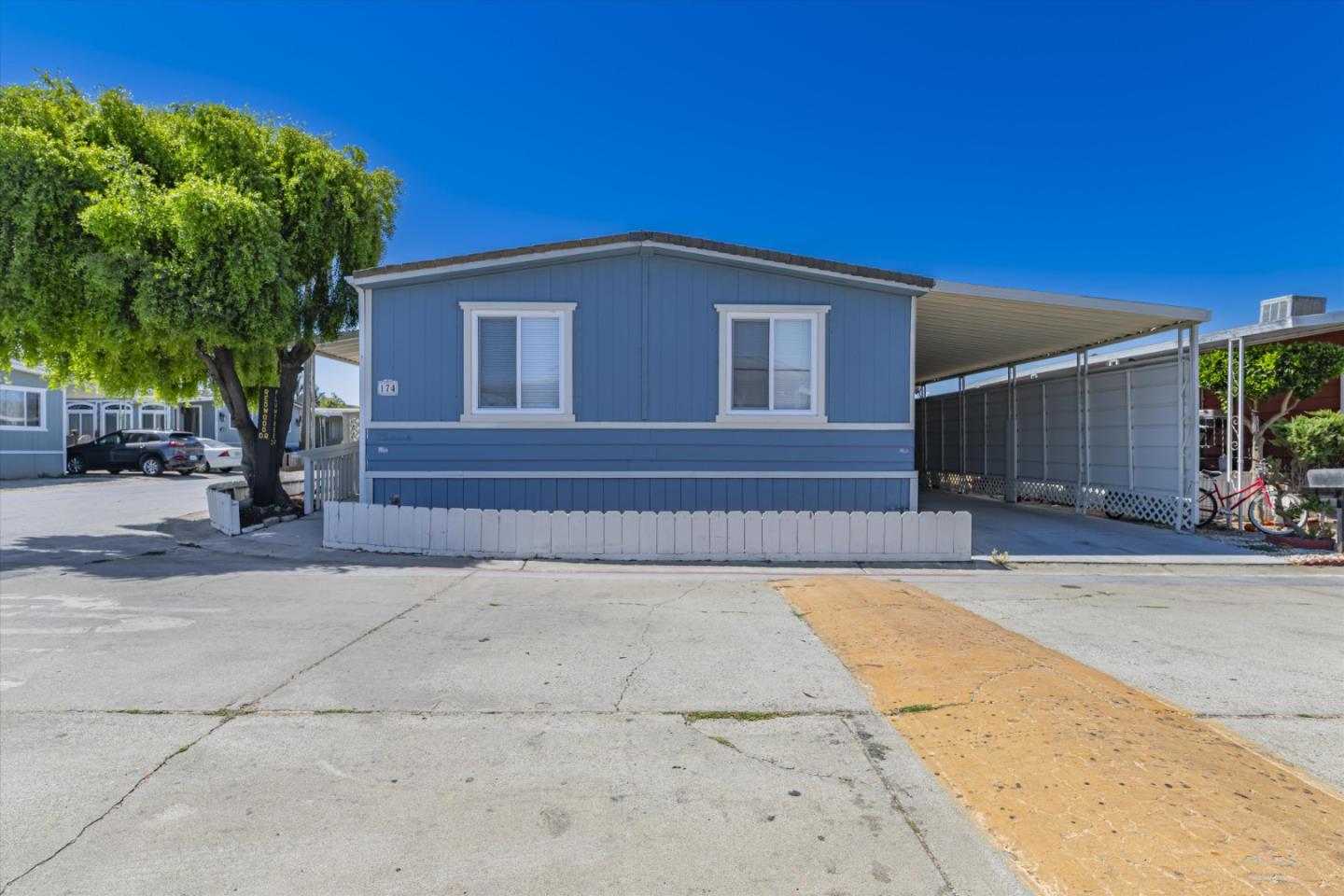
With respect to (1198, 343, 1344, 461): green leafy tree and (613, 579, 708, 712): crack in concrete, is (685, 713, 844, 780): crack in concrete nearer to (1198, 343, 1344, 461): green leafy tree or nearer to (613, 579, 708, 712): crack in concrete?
(613, 579, 708, 712): crack in concrete

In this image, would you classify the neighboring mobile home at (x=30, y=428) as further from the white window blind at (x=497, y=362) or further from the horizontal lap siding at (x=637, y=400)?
the white window blind at (x=497, y=362)

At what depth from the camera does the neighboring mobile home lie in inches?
842

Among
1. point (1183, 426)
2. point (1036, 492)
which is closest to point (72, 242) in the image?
point (1183, 426)

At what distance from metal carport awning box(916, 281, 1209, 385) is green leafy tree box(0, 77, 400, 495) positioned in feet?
30.2

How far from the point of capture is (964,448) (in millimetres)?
18500

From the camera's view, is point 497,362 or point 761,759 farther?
point 497,362

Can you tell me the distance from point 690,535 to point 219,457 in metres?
23.4

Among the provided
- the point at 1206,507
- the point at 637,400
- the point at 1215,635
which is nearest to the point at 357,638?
the point at 637,400

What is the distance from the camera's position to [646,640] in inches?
208

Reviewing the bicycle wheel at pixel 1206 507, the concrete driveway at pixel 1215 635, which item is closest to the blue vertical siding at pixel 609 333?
the concrete driveway at pixel 1215 635

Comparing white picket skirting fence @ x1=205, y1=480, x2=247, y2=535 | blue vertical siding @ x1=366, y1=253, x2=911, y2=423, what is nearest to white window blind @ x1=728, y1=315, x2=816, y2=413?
blue vertical siding @ x1=366, y1=253, x2=911, y2=423

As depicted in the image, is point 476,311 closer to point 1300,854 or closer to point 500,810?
point 500,810

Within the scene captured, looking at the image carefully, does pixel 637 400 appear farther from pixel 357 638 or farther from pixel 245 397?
pixel 245 397

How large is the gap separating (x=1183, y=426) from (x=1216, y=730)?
9.41 m
